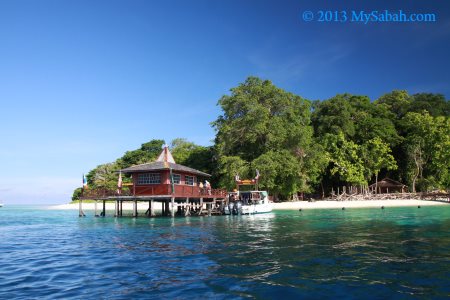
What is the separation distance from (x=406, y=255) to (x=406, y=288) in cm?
468

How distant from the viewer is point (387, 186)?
62719 mm

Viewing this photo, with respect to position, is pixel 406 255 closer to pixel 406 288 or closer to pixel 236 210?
pixel 406 288

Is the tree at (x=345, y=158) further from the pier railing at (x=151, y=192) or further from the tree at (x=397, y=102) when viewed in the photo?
the pier railing at (x=151, y=192)

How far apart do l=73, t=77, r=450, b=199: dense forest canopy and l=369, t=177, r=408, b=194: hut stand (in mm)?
1745

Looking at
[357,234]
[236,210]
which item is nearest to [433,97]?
[236,210]

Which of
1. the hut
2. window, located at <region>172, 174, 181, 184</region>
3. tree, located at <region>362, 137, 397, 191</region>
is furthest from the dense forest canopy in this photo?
window, located at <region>172, 174, 181, 184</region>

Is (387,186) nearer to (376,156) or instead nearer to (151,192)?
(376,156)

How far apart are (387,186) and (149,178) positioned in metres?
44.1

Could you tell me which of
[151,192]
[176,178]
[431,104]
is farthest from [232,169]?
[431,104]

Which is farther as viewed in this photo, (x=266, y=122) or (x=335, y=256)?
(x=266, y=122)

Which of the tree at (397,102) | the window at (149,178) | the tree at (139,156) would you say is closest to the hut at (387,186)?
the tree at (397,102)

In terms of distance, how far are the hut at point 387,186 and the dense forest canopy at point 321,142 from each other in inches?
68.7

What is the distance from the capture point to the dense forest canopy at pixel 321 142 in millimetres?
53562

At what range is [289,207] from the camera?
5266cm
